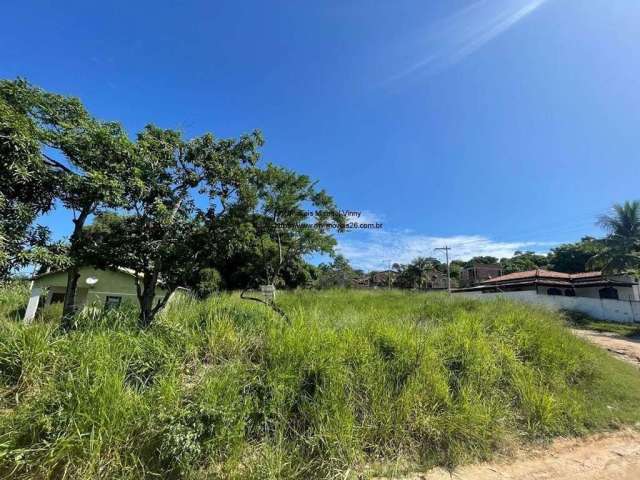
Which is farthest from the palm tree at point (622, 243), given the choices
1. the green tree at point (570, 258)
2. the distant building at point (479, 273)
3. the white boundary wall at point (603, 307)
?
the distant building at point (479, 273)

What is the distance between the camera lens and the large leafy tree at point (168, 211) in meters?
4.66

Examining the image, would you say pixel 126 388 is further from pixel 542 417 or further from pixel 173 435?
pixel 542 417

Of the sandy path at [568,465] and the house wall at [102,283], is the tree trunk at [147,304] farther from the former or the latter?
the house wall at [102,283]

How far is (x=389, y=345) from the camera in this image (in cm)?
425

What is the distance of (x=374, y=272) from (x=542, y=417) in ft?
193

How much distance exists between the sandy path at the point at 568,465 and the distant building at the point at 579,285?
26.1 m

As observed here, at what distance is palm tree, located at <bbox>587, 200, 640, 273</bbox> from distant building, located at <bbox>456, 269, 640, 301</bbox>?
197 inches

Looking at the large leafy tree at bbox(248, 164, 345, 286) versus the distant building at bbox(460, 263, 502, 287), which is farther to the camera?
the distant building at bbox(460, 263, 502, 287)

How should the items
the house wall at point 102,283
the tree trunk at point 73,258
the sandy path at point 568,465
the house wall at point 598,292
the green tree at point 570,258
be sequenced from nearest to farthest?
the sandy path at point 568,465 → the tree trunk at point 73,258 → the house wall at point 102,283 → the house wall at point 598,292 → the green tree at point 570,258

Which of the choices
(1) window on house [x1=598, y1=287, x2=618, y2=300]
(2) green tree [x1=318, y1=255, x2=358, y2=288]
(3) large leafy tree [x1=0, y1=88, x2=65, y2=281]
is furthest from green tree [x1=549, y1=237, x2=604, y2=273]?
(3) large leafy tree [x1=0, y1=88, x2=65, y2=281]

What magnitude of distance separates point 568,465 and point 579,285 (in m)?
31.8

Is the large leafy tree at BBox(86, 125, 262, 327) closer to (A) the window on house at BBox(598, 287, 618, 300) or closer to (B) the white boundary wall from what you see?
(B) the white boundary wall

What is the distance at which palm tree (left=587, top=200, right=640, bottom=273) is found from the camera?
2039 cm

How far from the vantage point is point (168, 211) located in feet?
16.3
